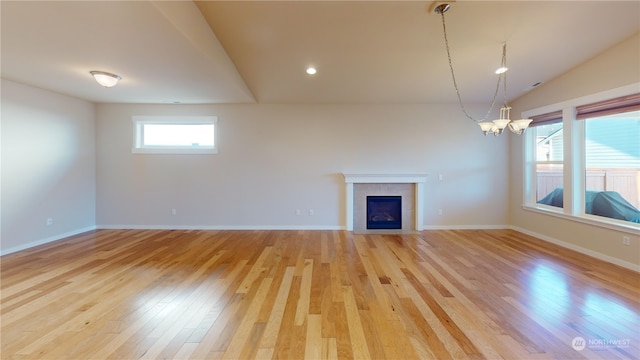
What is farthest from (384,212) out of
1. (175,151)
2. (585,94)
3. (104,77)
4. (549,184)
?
(104,77)

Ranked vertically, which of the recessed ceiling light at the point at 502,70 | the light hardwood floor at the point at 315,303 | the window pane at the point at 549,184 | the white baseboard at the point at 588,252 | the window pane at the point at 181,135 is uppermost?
the recessed ceiling light at the point at 502,70

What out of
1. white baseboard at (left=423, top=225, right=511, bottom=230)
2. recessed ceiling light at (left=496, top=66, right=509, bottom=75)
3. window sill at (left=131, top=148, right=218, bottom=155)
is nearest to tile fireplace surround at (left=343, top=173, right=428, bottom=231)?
white baseboard at (left=423, top=225, right=511, bottom=230)

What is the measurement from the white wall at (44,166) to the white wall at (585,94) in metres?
8.74

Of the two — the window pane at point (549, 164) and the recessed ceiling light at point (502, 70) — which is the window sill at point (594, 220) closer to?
the window pane at point (549, 164)

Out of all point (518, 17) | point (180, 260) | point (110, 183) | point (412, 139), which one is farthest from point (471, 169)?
point (110, 183)

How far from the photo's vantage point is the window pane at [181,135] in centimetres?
557

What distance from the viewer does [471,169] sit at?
548cm

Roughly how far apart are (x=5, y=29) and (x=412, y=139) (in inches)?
231

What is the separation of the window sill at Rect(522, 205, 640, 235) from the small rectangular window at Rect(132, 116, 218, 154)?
254 inches

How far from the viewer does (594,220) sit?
383 centimetres

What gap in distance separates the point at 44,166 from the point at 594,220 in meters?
8.96

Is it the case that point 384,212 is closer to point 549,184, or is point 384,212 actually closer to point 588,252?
point 549,184

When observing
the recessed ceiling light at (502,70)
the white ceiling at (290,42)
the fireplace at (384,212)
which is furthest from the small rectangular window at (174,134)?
the recessed ceiling light at (502,70)

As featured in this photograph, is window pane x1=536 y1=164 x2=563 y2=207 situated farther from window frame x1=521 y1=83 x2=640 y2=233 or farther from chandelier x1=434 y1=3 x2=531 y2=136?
chandelier x1=434 y1=3 x2=531 y2=136
